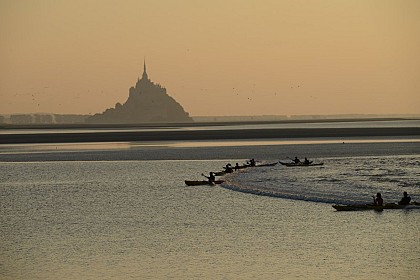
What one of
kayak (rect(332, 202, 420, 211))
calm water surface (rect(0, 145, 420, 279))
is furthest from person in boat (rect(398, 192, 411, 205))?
calm water surface (rect(0, 145, 420, 279))

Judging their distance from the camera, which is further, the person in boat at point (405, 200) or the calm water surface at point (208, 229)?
the person in boat at point (405, 200)

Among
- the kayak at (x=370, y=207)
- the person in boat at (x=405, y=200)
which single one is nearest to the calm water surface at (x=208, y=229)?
the kayak at (x=370, y=207)

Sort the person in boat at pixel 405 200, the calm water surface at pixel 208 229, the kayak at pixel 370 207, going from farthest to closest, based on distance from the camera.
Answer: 1. the person in boat at pixel 405 200
2. the kayak at pixel 370 207
3. the calm water surface at pixel 208 229

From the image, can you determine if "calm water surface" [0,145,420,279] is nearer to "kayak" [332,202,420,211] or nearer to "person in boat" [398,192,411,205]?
Result: "kayak" [332,202,420,211]

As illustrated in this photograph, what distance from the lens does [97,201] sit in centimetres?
5581

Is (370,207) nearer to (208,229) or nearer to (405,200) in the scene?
(405,200)

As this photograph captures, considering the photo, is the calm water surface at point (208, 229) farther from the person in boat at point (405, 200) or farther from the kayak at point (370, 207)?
the person in boat at point (405, 200)

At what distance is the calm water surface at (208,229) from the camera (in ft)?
103

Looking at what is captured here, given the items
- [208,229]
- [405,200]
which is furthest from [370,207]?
[208,229]

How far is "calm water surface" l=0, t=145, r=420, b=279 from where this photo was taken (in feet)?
103

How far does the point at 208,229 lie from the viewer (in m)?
41.0

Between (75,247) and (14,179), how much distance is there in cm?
4220

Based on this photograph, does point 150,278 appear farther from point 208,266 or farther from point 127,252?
point 127,252

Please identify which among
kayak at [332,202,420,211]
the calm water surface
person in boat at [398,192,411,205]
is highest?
person in boat at [398,192,411,205]
